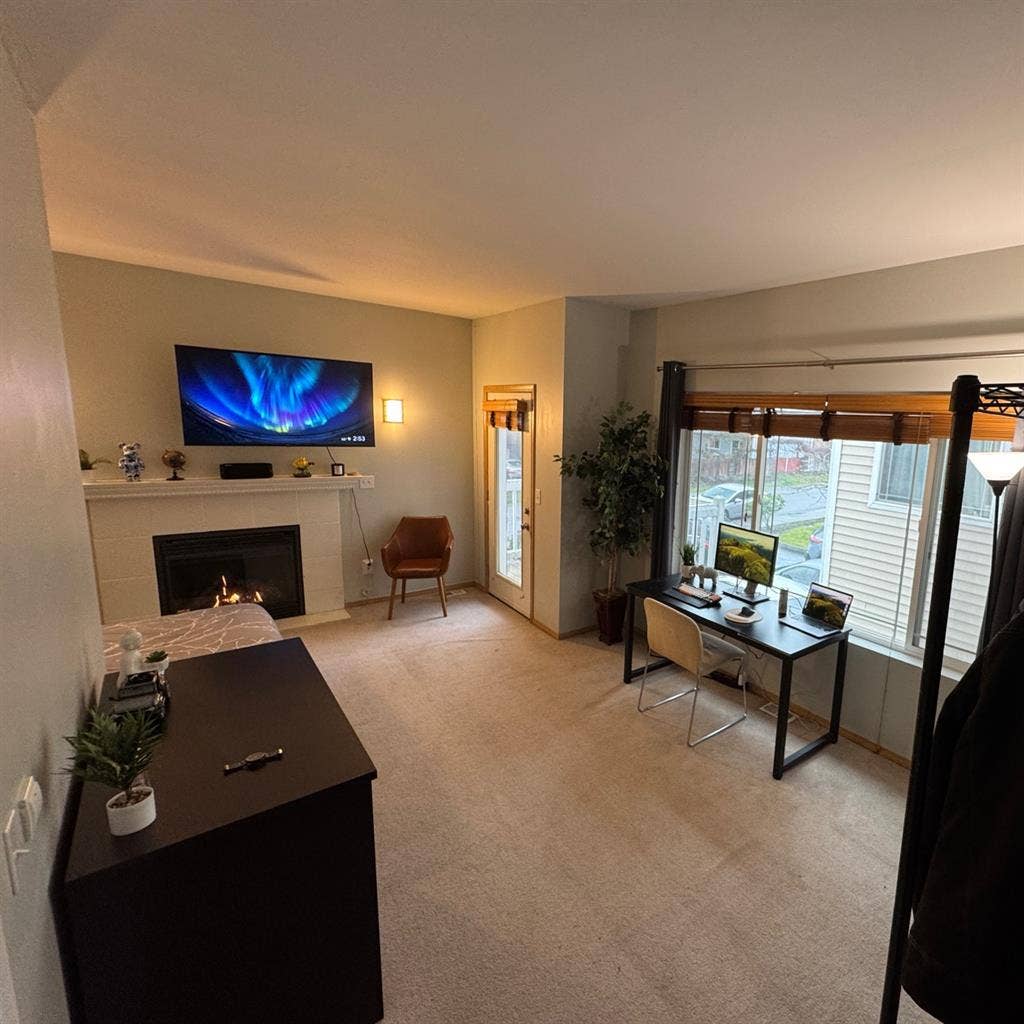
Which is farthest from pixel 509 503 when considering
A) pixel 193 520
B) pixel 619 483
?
pixel 193 520

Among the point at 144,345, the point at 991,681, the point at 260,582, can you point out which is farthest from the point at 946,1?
the point at 260,582

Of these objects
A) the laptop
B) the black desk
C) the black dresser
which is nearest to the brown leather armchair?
the black desk

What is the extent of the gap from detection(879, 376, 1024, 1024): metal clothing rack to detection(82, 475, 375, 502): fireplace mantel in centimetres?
404

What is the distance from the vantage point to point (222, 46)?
3.99ft

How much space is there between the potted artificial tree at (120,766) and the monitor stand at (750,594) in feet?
10.0

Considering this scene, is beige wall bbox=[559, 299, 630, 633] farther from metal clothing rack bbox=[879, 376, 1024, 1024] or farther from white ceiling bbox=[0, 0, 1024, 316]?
metal clothing rack bbox=[879, 376, 1024, 1024]

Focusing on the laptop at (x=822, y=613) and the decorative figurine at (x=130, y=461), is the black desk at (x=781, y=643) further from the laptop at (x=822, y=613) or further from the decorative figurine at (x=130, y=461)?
the decorative figurine at (x=130, y=461)

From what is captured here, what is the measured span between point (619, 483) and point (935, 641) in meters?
2.65

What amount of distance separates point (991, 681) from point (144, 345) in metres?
4.68

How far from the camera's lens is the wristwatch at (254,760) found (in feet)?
4.73

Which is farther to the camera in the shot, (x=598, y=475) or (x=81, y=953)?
(x=598, y=475)

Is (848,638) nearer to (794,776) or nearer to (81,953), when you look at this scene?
(794,776)

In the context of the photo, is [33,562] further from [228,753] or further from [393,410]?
[393,410]

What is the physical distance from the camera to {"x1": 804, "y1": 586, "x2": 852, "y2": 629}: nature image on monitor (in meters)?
2.85
